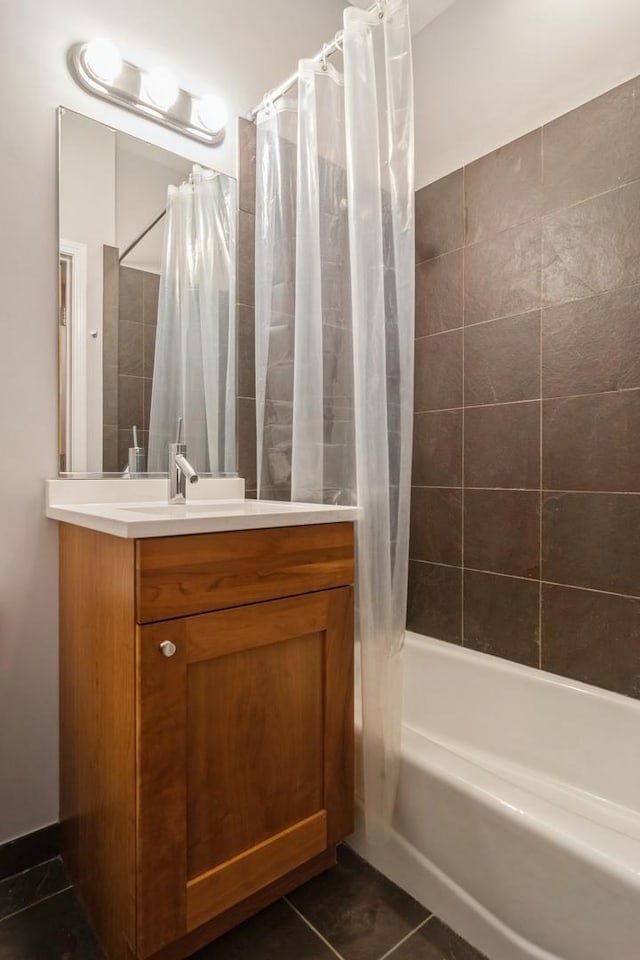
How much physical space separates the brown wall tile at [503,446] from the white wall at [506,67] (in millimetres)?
920

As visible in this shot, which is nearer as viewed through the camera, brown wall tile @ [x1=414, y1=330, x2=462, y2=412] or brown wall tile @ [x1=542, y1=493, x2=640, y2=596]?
brown wall tile @ [x1=542, y1=493, x2=640, y2=596]

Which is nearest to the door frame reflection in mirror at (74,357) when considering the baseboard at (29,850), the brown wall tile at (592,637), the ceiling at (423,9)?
the baseboard at (29,850)

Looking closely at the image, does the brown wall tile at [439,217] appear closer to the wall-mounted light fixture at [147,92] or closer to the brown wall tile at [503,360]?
the brown wall tile at [503,360]

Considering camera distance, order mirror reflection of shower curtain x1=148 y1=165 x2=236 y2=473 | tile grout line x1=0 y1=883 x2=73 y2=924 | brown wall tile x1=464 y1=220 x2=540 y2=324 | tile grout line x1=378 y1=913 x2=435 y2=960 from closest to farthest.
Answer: tile grout line x1=378 y1=913 x2=435 y2=960 → tile grout line x1=0 y1=883 x2=73 y2=924 → mirror reflection of shower curtain x1=148 y1=165 x2=236 y2=473 → brown wall tile x1=464 y1=220 x2=540 y2=324

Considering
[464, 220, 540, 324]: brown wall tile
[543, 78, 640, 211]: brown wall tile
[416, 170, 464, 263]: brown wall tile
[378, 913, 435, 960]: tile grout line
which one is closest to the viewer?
[378, 913, 435, 960]: tile grout line

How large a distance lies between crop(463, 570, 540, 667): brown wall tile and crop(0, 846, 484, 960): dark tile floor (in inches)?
31.5

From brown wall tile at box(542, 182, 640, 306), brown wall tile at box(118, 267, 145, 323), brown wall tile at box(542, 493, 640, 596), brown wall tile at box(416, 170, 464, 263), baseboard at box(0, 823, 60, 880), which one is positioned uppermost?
brown wall tile at box(416, 170, 464, 263)

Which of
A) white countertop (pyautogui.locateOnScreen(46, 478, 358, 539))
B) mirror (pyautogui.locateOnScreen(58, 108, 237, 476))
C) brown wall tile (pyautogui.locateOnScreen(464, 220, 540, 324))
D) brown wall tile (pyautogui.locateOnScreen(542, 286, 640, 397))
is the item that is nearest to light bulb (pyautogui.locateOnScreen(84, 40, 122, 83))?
mirror (pyautogui.locateOnScreen(58, 108, 237, 476))

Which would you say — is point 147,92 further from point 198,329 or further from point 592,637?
point 592,637

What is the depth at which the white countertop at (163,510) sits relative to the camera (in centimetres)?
99

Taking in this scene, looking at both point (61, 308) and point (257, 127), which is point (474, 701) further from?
point (257, 127)

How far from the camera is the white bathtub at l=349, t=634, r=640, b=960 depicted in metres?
0.96

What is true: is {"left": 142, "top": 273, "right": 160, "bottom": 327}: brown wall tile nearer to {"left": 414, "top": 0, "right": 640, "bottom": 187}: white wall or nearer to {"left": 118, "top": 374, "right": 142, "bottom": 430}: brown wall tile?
{"left": 118, "top": 374, "right": 142, "bottom": 430}: brown wall tile

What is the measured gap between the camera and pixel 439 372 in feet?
6.64
